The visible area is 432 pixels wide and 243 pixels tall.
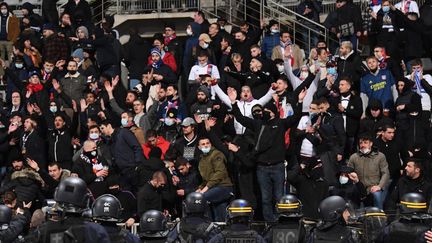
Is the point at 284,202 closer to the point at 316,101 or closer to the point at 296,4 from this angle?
the point at 316,101

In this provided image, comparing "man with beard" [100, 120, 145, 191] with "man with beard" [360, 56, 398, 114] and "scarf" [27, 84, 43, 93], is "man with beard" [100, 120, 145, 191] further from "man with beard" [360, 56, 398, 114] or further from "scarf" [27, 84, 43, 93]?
"man with beard" [360, 56, 398, 114]

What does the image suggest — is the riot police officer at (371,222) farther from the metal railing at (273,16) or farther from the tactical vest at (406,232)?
the metal railing at (273,16)

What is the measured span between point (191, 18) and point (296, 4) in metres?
3.26

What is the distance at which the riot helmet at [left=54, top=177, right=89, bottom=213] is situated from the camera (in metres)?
15.2

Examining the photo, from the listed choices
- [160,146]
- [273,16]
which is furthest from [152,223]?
[273,16]

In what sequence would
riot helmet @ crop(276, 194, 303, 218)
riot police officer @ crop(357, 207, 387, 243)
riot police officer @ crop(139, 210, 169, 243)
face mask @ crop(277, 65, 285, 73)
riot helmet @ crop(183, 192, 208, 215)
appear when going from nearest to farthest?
riot helmet @ crop(276, 194, 303, 218)
riot police officer @ crop(357, 207, 387, 243)
riot helmet @ crop(183, 192, 208, 215)
riot police officer @ crop(139, 210, 169, 243)
face mask @ crop(277, 65, 285, 73)

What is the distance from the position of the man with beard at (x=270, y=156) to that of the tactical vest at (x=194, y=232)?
409 cm

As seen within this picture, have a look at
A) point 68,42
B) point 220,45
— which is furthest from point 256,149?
point 68,42

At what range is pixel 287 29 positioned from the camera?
30.7m

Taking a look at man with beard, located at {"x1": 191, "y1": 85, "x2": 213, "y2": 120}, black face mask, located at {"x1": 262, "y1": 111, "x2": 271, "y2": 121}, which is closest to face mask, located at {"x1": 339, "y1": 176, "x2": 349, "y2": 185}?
black face mask, located at {"x1": 262, "y1": 111, "x2": 271, "y2": 121}

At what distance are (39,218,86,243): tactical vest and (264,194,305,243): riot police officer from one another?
388cm

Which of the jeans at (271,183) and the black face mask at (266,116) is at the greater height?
the black face mask at (266,116)

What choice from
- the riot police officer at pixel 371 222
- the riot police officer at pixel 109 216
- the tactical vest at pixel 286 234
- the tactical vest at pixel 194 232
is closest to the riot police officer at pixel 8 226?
the riot police officer at pixel 109 216

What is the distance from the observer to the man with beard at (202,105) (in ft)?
79.5
